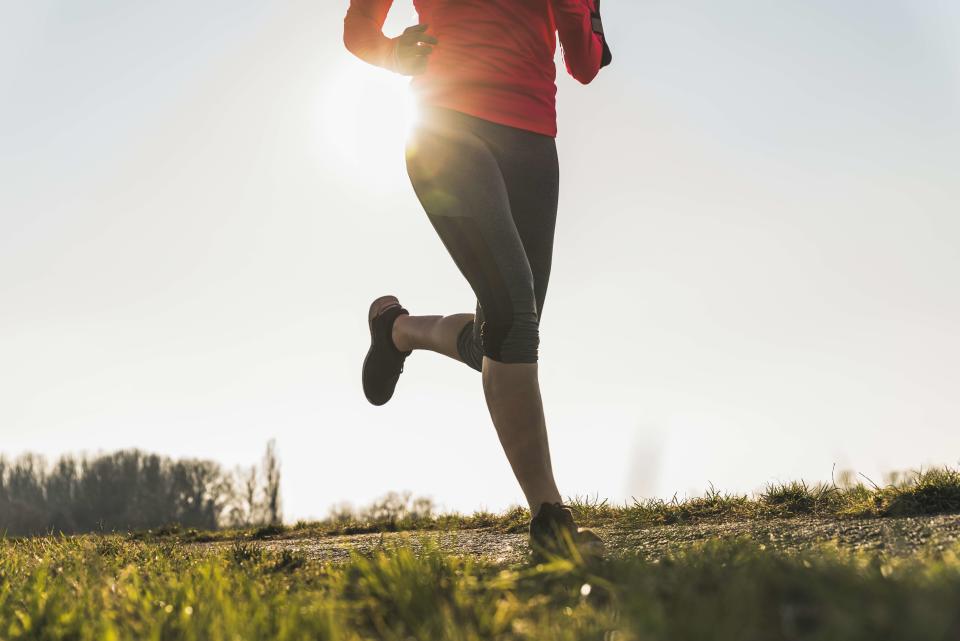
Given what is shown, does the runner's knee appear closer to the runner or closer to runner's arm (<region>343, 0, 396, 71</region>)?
the runner

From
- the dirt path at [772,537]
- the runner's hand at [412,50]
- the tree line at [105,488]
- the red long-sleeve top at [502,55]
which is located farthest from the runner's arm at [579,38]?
the tree line at [105,488]

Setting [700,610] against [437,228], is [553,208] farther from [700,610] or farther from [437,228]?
[700,610]

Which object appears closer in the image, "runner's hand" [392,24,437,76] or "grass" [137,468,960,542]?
"runner's hand" [392,24,437,76]

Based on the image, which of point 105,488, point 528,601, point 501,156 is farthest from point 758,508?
point 105,488

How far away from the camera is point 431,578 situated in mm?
1913

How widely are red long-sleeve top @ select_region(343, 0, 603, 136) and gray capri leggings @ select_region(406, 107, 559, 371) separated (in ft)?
0.22

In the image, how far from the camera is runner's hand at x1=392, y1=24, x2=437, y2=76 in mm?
3029

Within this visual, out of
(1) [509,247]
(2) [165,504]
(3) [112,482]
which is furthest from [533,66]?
(3) [112,482]

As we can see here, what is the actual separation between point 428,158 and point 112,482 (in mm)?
34646

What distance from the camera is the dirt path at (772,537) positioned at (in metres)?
2.29

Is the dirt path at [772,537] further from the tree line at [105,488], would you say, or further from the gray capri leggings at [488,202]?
the tree line at [105,488]

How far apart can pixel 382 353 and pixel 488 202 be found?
1.89m

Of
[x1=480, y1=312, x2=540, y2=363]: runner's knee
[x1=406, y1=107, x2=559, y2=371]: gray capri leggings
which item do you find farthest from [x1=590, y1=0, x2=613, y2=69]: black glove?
[x1=480, y1=312, x2=540, y2=363]: runner's knee

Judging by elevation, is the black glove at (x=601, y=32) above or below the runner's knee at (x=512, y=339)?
above
